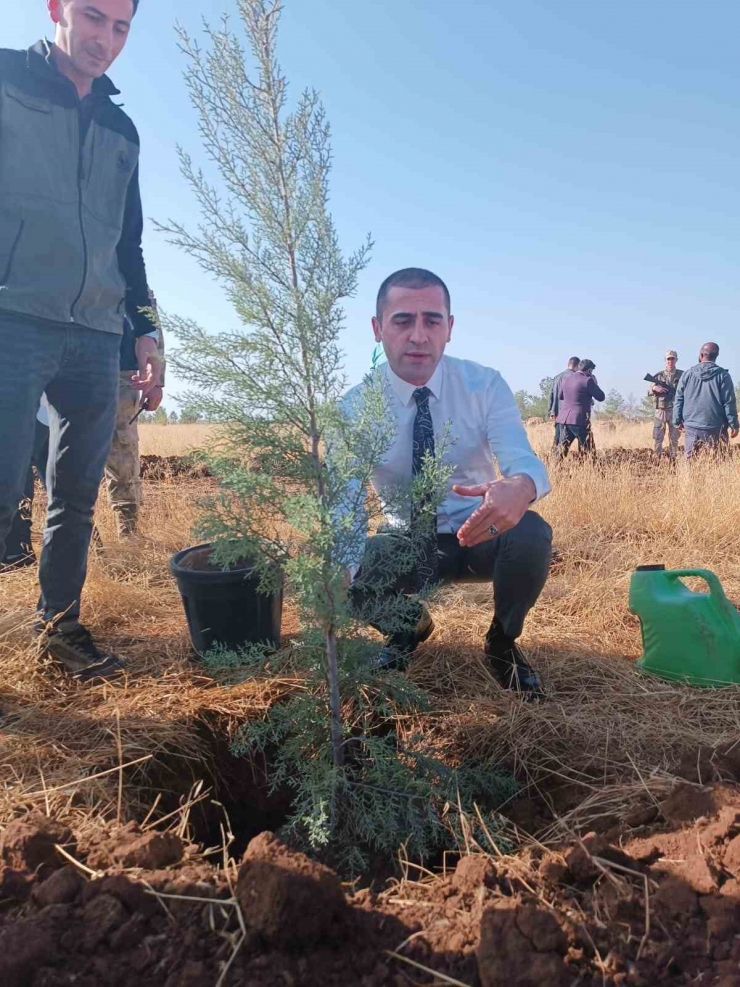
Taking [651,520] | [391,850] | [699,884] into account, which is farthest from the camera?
[651,520]

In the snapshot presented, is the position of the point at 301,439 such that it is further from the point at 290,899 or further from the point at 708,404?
the point at 708,404

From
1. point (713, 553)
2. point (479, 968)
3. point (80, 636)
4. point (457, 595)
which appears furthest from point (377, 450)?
point (713, 553)

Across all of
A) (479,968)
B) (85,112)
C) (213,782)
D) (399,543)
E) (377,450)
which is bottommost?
(213,782)

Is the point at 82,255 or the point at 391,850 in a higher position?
the point at 82,255

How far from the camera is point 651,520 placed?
575cm

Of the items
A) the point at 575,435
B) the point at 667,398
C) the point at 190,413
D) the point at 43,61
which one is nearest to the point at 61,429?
the point at 190,413

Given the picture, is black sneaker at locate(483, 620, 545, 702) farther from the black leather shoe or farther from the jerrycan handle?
the jerrycan handle

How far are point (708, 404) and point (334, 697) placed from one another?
8.50 m

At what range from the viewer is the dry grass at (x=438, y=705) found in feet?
6.24

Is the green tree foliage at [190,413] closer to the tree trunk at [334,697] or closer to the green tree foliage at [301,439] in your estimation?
the green tree foliage at [301,439]

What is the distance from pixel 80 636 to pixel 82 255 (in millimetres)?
1507

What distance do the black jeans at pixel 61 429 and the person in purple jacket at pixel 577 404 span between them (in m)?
9.33

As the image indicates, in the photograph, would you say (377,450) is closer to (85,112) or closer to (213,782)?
(213,782)

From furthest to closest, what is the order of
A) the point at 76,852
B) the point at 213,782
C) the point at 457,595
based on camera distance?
1. the point at 457,595
2. the point at 213,782
3. the point at 76,852
